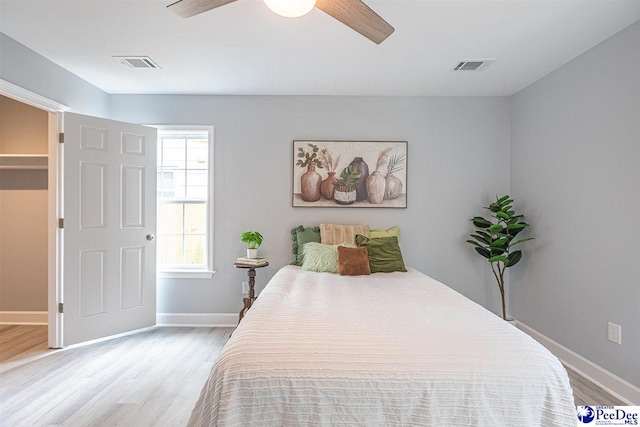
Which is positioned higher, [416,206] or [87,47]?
[87,47]

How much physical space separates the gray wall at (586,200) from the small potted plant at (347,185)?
174 cm

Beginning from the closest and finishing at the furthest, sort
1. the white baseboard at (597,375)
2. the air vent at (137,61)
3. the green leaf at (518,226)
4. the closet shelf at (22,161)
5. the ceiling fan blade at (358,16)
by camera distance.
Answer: the ceiling fan blade at (358,16) < the white baseboard at (597,375) < the air vent at (137,61) < the green leaf at (518,226) < the closet shelf at (22,161)

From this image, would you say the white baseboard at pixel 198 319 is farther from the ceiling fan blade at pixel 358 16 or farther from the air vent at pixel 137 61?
the ceiling fan blade at pixel 358 16

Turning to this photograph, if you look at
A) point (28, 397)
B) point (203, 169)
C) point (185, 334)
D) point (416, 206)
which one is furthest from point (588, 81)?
point (28, 397)

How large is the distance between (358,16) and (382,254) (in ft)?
7.25

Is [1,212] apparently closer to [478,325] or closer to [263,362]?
[263,362]

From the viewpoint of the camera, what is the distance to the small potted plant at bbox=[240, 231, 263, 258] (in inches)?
143

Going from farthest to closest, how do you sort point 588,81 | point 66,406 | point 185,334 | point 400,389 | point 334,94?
point 334,94, point 185,334, point 588,81, point 66,406, point 400,389

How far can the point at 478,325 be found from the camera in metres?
1.79

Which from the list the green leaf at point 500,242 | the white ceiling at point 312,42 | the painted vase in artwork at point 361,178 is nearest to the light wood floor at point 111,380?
the green leaf at point 500,242

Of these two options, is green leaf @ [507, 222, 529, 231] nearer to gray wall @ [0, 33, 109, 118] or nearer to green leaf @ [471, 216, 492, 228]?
green leaf @ [471, 216, 492, 228]

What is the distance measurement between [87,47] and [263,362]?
9.33 ft

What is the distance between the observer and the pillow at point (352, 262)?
124 inches

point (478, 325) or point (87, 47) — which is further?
point (87, 47)
